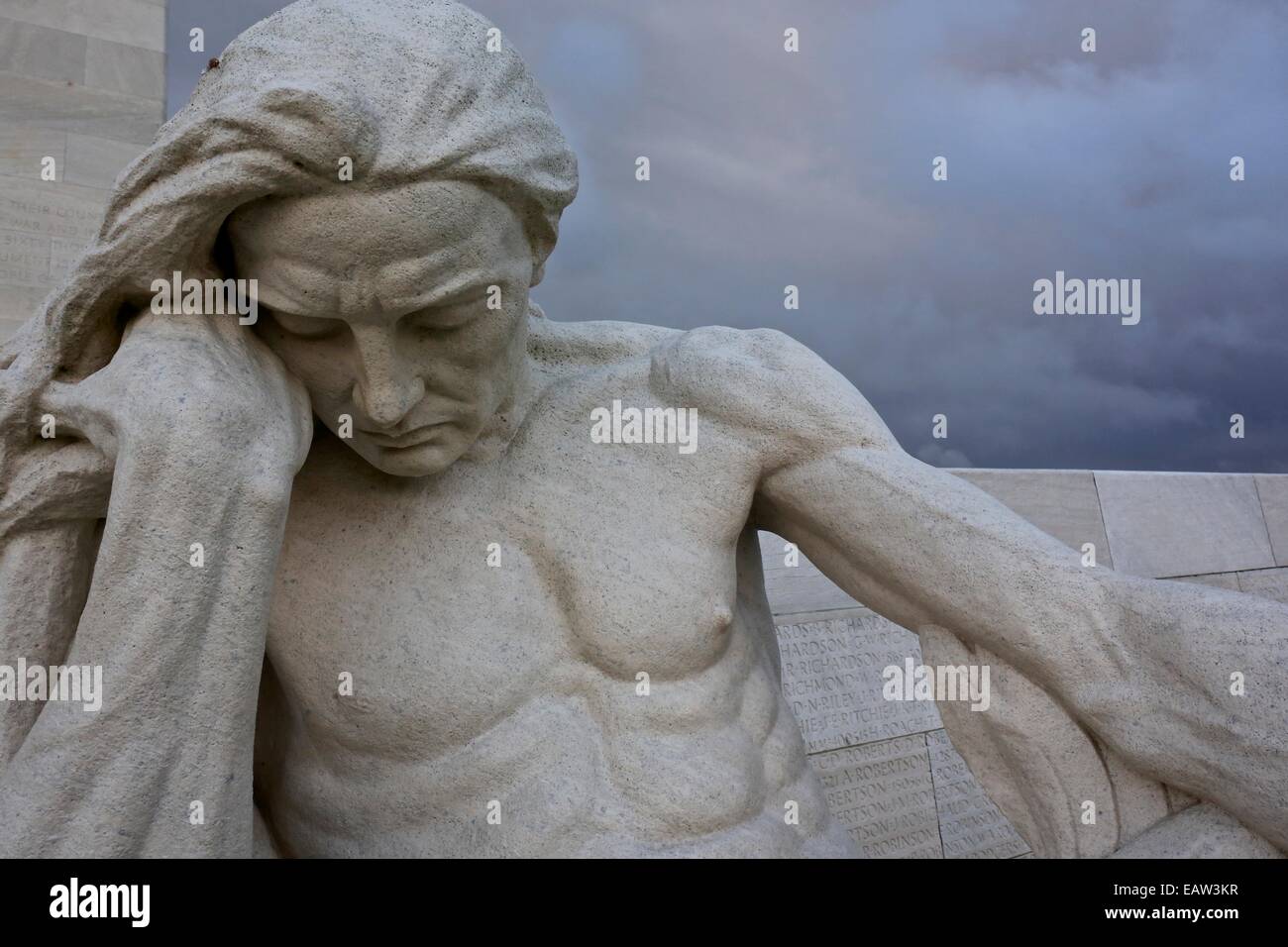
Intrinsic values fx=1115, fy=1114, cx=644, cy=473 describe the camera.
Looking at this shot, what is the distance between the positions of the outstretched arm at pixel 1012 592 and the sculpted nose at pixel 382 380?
0.53 m

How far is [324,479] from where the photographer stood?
1.90 metres

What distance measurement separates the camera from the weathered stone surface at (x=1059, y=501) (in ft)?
15.9

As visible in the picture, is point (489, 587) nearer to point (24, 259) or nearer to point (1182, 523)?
point (24, 259)

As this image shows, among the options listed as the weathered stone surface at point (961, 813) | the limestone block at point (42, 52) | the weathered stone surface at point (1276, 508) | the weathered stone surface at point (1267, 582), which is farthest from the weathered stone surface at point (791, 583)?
the limestone block at point (42, 52)

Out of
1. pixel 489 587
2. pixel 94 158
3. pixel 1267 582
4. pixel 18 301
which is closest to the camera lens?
pixel 489 587

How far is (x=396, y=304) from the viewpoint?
151 cm

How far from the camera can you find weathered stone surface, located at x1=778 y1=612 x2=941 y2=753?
150 inches

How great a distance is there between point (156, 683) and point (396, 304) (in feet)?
1.89

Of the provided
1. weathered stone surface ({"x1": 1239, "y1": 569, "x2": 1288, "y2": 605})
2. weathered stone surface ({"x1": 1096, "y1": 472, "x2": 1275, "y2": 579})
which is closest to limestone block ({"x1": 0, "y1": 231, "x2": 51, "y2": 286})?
weathered stone surface ({"x1": 1096, "y1": 472, "x2": 1275, "y2": 579})

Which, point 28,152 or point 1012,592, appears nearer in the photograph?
point 1012,592

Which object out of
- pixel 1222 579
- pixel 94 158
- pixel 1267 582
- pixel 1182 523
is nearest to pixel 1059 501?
pixel 1182 523

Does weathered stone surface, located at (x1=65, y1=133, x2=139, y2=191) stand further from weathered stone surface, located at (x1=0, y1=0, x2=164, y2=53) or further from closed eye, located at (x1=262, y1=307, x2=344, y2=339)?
closed eye, located at (x1=262, y1=307, x2=344, y2=339)

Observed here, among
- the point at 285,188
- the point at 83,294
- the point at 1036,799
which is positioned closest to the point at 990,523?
the point at 1036,799

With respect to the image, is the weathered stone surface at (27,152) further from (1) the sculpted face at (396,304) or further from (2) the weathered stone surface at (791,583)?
(1) the sculpted face at (396,304)
